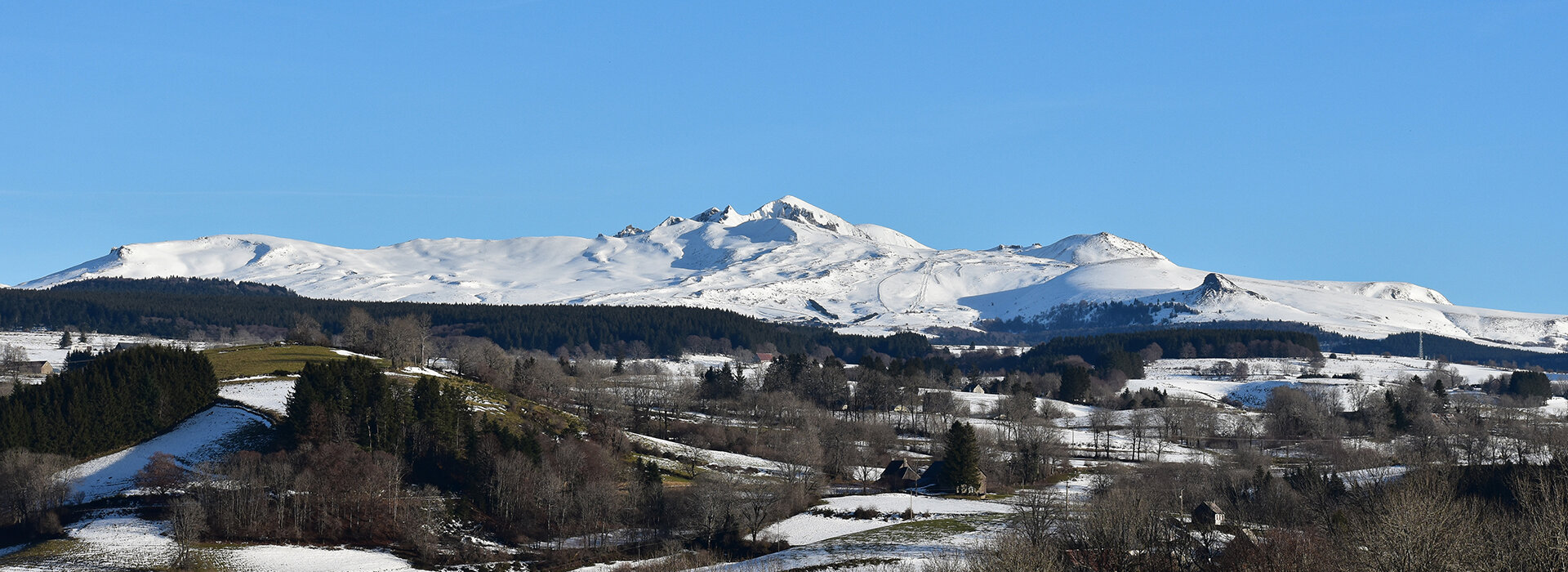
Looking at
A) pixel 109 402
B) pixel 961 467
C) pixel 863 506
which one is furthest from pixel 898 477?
pixel 109 402

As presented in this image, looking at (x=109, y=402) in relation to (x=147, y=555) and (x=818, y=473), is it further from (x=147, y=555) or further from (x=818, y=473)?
(x=818, y=473)

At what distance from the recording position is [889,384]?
168625 mm

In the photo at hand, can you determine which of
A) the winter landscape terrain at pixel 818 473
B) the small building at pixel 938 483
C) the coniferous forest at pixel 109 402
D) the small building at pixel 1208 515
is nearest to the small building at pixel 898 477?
the small building at pixel 938 483

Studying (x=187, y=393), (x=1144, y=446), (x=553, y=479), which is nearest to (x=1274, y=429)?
(x=1144, y=446)

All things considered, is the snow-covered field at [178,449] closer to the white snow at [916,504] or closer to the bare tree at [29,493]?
the bare tree at [29,493]

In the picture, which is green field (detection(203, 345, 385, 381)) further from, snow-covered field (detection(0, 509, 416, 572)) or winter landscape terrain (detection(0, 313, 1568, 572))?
snow-covered field (detection(0, 509, 416, 572))

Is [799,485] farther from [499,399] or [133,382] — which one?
[133,382]

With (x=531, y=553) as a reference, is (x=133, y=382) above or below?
above

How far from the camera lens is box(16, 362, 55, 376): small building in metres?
157

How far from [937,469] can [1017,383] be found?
271ft

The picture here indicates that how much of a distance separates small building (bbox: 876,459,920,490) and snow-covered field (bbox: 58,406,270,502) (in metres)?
47.5

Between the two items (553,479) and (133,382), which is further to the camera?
(133,382)

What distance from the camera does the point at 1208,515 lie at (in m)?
80.8

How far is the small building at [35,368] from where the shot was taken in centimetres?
15700
